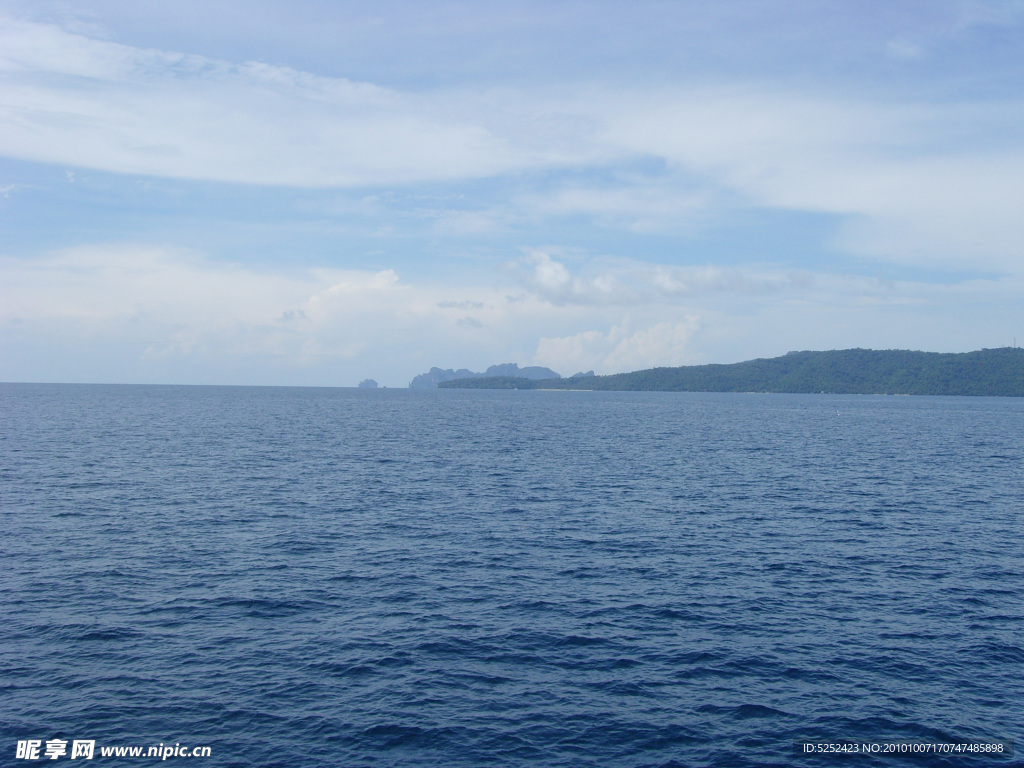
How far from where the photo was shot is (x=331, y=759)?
2320cm

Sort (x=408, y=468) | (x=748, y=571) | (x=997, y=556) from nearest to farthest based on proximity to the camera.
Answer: (x=748, y=571), (x=997, y=556), (x=408, y=468)

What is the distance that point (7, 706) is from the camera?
25922mm

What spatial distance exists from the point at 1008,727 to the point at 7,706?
37.4 meters

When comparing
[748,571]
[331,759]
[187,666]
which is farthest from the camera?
[748,571]

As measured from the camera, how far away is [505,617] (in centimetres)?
3544

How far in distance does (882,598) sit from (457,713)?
85.6ft

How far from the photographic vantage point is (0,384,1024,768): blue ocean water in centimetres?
2514

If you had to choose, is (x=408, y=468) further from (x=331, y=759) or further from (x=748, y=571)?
(x=331, y=759)

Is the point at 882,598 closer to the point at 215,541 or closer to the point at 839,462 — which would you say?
the point at 215,541

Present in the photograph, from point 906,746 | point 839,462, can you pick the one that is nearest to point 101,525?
point 906,746

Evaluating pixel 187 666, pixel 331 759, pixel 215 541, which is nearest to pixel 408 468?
pixel 215 541

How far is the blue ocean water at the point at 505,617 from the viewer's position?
25141 millimetres

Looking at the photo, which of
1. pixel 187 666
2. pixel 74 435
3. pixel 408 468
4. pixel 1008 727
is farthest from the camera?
pixel 74 435

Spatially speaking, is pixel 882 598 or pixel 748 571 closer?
pixel 882 598
